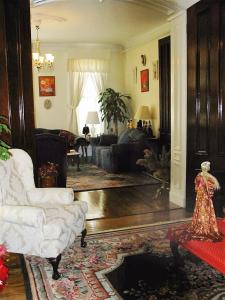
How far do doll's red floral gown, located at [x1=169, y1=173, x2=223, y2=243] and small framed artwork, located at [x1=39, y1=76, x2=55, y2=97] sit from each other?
6413 mm

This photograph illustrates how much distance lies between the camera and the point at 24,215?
8.73ft

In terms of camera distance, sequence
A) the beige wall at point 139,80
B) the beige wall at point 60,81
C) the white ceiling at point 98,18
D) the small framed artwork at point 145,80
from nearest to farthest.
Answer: the white ceiling at point 98,18 < the beige wall at point 139,80 < the small framed artwork at point 145,80 < the beige wall at point 60,81

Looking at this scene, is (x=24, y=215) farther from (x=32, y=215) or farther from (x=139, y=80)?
(x=139, y=80)

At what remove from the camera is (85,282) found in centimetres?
263

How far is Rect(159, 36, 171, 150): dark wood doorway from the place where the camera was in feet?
21.2

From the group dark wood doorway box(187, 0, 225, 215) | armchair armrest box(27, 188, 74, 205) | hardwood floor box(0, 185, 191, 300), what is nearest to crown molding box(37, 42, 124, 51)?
hardwood floor box(0, 185, 191, 300)

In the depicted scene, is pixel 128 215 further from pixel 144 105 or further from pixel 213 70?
pixel 144 105

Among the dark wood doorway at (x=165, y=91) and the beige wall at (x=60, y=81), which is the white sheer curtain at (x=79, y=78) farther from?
the dark wood doorway at (x=165, y=91)

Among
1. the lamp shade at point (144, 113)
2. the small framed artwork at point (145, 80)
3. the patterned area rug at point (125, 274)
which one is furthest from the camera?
the small framed artwork at point (145, 80)

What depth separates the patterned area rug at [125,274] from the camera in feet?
8.04

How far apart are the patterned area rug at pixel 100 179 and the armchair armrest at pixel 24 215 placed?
2.93 meters

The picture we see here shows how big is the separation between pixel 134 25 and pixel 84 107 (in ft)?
8.88

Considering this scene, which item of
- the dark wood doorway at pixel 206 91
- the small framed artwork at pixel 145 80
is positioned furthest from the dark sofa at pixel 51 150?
the small framed artwork at pixel 145 80

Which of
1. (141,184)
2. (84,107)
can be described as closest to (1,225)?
(141,184)
